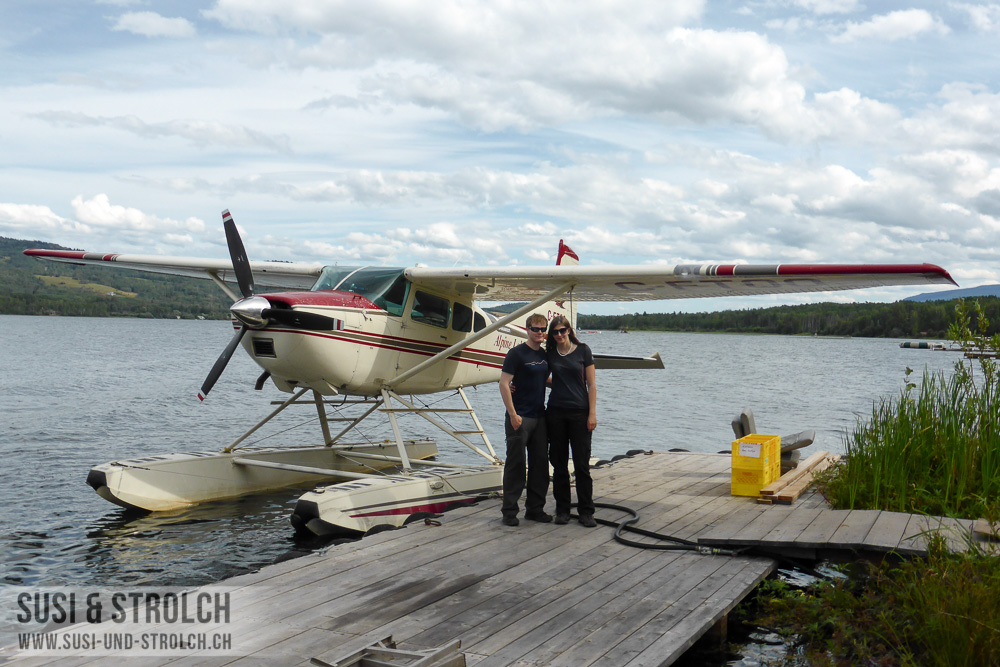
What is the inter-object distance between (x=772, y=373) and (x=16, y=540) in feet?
142

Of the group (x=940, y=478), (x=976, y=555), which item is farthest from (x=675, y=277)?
(x=976, y=555)

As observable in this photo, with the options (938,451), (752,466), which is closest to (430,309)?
(752,466)

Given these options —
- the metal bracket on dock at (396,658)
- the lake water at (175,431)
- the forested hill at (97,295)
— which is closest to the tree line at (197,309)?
the forested hill at (97,295)

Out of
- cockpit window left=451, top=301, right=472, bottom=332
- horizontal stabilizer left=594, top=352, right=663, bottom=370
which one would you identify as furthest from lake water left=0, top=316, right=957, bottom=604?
horizontal stabilizer left=594, top=352, right=663, bottom=370

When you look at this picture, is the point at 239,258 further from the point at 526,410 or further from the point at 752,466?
the point at 752,466

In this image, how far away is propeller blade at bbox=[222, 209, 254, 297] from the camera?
8.00 meters

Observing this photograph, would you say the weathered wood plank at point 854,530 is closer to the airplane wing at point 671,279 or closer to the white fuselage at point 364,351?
the airplane wing at point 671,279

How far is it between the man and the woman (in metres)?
0.08

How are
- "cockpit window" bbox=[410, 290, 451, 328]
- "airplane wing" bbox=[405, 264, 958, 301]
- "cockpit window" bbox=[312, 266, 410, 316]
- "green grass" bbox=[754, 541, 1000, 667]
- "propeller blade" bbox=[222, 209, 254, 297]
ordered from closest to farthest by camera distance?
"green grass" bbox=[754, 541, 1000, 667] < "airplane wing" bbox=[405, 264, 958, 301] < "propeller blade" bbox=[222, 209, 254, 297] < "cockpit window" bbox=[312, 266, 410, 316] < "cockpit window" bbox=[410, 290, 451, 328]

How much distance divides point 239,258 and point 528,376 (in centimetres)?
382

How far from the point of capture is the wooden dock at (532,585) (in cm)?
357

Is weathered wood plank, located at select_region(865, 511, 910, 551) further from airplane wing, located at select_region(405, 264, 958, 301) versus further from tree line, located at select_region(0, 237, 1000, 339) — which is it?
tree line, located at select_region(0, 237, 1000, 339)

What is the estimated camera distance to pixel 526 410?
6.17 meters

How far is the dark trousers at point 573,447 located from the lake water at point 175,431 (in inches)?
118
